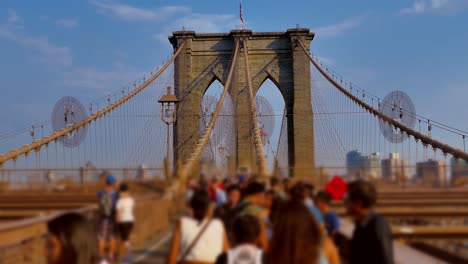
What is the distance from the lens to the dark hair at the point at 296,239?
11.1ft

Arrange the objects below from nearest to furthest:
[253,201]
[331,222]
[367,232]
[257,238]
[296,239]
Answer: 1. [296,239]
2. [367,232]
3. [257,238]
4. [253,201]
5. [331,222]

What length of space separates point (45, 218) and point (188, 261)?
157 inches

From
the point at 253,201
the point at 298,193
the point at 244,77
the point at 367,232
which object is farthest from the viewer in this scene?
the point at 244,77

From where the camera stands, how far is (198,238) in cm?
457

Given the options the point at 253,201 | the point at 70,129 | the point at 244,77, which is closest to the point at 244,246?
the point at 253,201

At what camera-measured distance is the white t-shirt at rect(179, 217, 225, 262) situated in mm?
4578

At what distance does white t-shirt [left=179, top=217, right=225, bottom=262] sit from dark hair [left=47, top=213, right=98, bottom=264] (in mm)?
1628

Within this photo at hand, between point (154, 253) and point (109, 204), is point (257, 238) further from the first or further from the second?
point (154, 253)

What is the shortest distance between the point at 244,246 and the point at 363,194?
847mm

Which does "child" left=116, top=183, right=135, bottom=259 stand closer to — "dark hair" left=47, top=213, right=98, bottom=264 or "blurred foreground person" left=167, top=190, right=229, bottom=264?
"blurred foreground person" left=167, top=190, right=229, bottom=264

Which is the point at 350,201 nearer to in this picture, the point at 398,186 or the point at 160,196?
the point at 160,196

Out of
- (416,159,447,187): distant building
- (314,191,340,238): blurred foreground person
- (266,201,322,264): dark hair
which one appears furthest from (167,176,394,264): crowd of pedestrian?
(416,159,447,187): distant building

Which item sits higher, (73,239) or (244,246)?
(73,239)

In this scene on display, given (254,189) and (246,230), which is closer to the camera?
(246,230)
